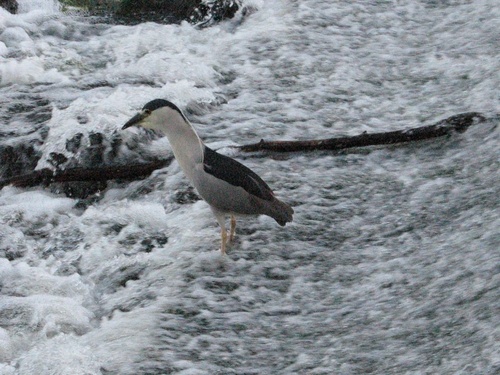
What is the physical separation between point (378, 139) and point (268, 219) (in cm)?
127

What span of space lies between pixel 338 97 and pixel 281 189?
6.00ft

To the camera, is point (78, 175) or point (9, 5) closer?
point (78, 175)

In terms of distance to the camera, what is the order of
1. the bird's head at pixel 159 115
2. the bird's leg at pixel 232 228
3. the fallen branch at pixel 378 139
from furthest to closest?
the fallen branch at pixel 378 139
the bird's leg at pixel 232 228
the bird's head at pixel 159 115

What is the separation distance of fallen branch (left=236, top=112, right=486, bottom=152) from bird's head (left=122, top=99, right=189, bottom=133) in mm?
1133

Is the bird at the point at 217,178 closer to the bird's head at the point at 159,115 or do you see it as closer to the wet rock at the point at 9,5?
the bird's head at the point at 159,115

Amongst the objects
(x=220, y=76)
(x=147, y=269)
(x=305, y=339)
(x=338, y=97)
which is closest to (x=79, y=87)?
(x=220, y=76)

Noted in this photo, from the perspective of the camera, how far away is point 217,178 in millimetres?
5629

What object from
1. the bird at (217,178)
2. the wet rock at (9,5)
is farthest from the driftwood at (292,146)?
the wet rock at (9,5)

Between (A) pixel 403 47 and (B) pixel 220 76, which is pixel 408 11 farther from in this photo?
(B) pixel 220 76

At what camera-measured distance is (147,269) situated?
556cm

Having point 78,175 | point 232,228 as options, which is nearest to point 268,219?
point 232,228

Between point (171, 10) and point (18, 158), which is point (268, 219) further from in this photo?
point (171, 10)

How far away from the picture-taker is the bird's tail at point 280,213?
5.57 m

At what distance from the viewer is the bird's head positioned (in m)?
5.79
